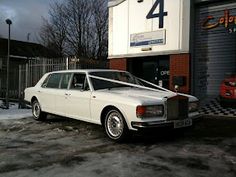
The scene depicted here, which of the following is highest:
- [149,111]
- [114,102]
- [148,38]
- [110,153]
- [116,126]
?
[148,38]

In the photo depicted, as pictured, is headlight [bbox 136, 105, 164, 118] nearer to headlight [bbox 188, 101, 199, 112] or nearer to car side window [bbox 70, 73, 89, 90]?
headlight [bbox 188, 101, 199, 112]

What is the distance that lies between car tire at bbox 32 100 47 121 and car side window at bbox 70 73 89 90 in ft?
6.17

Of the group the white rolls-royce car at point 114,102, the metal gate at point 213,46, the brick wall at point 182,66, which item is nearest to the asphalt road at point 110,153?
the white rolls-royce car at point 114,102

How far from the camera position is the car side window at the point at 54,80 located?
9670mm

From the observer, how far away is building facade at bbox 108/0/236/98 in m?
11.6

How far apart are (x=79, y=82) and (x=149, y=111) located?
2.43 m

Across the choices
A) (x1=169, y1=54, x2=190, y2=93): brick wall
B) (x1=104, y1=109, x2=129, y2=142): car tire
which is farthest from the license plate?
(x1=169, y1=54, x2=190, y2=93): brick wall

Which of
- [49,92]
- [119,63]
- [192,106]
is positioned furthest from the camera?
[119,63]

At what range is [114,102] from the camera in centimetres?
738

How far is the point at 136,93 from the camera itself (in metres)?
7.63

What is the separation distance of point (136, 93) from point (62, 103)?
2.29 metres

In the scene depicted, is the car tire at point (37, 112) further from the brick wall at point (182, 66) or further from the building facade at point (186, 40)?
the brick wall at point (182, 66)

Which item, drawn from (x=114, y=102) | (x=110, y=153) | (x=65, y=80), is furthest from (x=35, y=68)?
(x=110, y=153)

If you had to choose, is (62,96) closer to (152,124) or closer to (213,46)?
(152,124)
